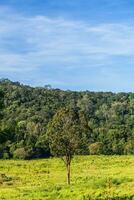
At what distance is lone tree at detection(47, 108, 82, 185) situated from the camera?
50.5m

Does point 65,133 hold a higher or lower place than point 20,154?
higher

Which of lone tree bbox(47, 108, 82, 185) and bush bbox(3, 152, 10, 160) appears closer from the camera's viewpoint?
lone tree bbox(47, 108, 82, 185)

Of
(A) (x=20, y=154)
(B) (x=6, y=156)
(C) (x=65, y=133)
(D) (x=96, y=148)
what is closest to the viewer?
(C) (x=65, y=133)

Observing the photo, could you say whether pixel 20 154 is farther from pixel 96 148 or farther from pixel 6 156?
pixel 96 148

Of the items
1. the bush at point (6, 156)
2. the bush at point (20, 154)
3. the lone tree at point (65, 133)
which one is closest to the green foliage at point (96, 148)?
the bush at point (20, 154)

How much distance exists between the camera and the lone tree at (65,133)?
5047 cm

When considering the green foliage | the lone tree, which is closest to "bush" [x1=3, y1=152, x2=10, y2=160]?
the green foliage

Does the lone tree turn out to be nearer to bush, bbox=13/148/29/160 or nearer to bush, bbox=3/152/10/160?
bush, bbox=13/148/29/160

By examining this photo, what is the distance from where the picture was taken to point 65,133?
50.6m

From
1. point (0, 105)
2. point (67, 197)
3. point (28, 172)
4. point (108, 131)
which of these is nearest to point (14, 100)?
point (108, 131)

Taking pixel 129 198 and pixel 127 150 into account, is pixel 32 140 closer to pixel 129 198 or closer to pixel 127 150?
pixel 127 150

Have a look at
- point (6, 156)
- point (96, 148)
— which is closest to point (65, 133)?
point (6, 156)

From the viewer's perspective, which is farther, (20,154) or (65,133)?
(20,154)

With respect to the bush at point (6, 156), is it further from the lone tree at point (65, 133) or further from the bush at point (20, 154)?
the lone tree at point (65, 133)
